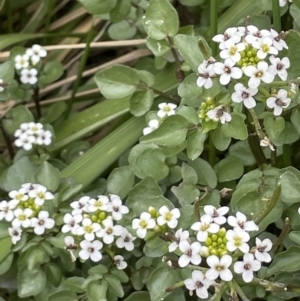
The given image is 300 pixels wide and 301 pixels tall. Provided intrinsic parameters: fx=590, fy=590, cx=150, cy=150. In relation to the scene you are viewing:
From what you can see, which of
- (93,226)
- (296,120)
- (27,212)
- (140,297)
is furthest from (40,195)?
(296,120)

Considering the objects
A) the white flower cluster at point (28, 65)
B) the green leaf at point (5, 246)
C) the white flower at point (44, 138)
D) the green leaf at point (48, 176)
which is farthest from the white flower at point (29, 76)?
the green leaf at point (5, 246)

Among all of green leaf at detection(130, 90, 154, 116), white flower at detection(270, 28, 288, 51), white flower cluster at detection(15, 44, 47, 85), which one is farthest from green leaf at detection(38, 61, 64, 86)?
white flower at detection(270, 28, 288, 51)

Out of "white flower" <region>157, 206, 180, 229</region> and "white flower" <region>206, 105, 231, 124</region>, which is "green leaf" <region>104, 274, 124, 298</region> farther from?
"white flower" <region>206, 105, 231, 124</region>

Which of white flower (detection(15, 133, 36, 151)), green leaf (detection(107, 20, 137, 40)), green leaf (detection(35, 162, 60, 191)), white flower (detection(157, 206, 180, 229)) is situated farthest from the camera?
green leaf (detection(107, 20, 137, 40))

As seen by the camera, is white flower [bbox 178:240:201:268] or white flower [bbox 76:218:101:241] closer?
white flower [bbox 178:240:201:268]

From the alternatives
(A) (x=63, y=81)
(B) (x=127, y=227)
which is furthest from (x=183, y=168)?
(A) (x=63, y=81)

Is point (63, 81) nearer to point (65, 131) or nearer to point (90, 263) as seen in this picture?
point (65, 131)

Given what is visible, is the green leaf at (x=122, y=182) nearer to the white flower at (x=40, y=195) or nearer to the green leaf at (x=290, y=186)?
the white flower at (x=40, y=195)
